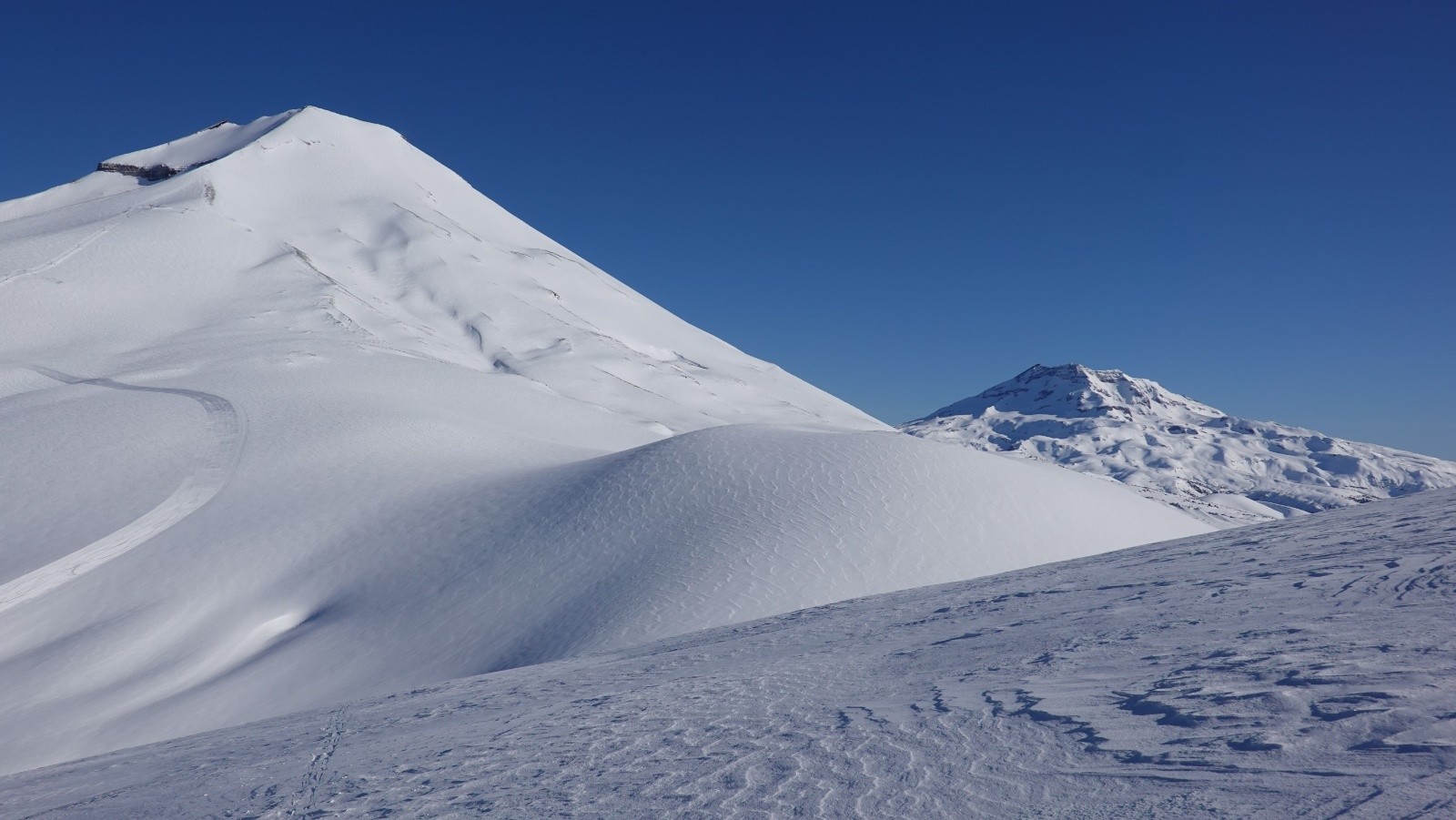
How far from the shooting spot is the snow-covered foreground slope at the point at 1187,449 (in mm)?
133000

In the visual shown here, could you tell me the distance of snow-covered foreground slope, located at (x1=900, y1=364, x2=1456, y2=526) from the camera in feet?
436

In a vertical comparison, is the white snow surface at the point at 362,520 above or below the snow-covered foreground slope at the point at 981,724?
above

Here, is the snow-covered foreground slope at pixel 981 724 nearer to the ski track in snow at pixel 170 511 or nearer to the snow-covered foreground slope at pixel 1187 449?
the ski track in snow at pixel 170 511

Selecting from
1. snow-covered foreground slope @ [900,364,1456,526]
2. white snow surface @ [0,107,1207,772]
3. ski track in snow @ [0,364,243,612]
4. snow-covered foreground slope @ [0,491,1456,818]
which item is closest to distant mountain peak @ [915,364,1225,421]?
snow-covered foreground slope @ [900,364,1456,526]

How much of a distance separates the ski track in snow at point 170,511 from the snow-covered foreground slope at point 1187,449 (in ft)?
385

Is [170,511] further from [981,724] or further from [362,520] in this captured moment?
[981,724]

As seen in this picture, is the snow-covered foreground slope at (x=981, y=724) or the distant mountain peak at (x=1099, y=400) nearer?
the snow-covered foreground slope at (x=981, y=724)

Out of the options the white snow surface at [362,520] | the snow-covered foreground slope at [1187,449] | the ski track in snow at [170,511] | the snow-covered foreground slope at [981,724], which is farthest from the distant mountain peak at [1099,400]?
the snow-covered foreground slope at [981,724]

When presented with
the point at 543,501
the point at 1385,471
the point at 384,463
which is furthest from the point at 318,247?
the point at 1385,471

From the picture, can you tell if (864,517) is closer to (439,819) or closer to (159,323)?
(439,819)

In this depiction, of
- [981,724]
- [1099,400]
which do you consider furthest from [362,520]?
[1099,400]

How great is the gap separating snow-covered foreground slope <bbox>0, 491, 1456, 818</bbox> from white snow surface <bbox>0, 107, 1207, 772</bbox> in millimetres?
5783

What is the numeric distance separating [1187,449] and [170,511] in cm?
16318

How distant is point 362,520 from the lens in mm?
17859
